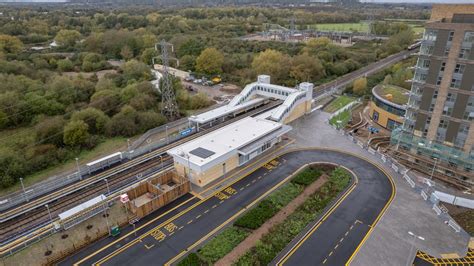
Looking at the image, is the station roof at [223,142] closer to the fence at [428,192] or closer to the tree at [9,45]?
the fence at [428,192]

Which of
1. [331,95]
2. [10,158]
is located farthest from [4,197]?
[331,95]

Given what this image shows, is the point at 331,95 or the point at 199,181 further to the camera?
the point at 331,95

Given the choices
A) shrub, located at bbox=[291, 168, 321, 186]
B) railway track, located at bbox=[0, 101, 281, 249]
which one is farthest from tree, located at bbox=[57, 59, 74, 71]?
shrub, located at bbox=[291, 168, 321, 186]

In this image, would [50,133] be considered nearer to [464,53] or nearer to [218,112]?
[218,112]

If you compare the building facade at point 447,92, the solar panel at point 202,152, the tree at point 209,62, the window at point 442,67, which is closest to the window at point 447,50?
the building facade at point 447,92

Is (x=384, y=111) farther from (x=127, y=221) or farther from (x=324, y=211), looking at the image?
(x=127, y=221)

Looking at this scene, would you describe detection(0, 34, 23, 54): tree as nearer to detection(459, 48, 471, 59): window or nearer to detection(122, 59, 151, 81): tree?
detection(122, 59, 151, 81): tree
